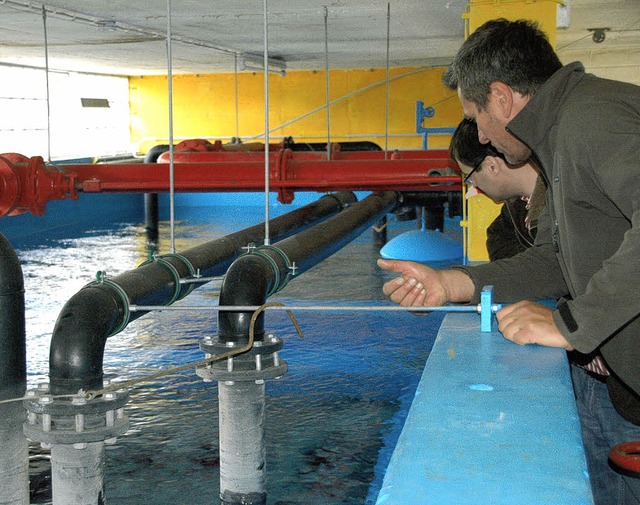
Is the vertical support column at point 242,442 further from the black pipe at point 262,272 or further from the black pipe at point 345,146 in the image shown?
the black pipe at point 345,146

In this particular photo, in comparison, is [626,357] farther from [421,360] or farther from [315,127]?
[315,127]

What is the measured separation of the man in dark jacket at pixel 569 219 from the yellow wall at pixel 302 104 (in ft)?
41.3

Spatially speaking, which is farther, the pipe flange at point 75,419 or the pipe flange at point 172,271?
the pipe flange at point 172,271

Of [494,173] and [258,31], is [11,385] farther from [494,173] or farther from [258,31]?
[258,31]

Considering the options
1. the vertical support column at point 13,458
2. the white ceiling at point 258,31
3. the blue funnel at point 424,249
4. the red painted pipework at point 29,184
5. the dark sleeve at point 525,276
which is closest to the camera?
the dark sleeve at point 525,276

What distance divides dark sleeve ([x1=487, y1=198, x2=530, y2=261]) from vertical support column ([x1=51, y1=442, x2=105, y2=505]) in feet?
4.93

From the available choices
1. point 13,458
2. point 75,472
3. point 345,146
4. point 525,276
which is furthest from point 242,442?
point 345,146

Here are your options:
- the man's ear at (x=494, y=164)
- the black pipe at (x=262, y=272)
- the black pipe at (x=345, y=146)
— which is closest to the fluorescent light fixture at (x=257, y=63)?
the black pipe at (x=345, y=146)

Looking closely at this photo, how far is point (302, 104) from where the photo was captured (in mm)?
14797

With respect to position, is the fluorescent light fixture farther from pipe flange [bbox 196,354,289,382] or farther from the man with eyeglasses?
pipe flange [bbox 196,354,289,382]

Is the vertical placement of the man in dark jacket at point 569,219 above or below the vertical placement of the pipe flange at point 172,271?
above

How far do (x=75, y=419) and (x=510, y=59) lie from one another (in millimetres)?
1259

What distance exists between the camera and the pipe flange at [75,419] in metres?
2.01

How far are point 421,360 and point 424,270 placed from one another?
322 centimetres
